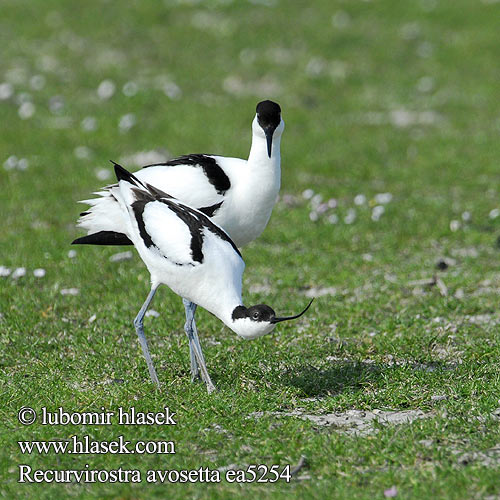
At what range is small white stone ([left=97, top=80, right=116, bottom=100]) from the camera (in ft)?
47.1

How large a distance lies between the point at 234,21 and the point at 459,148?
7035mm

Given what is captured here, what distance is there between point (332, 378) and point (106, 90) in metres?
9.46

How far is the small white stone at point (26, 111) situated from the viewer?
13.5 m

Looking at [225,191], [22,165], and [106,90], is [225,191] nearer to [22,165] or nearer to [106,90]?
[22,165]

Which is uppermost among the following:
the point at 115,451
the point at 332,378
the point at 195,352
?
the point at 195,352

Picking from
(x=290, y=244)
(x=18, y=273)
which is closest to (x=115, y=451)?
(x=18, y=273)

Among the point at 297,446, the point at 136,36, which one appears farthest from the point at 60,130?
the point at 297,446

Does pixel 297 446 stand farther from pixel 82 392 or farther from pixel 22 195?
pixel 22 195

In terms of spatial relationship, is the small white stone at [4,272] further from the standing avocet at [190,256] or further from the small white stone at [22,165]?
the small white stone at [22,165]

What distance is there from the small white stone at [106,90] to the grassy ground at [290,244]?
54mm

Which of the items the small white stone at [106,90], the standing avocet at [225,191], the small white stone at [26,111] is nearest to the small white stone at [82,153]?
the small white stone at [26,111]

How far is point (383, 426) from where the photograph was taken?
529 centimetres

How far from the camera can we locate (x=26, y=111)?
13586 millimetres

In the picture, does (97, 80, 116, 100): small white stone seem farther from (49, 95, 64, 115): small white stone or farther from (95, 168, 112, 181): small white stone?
(95, 168, 112, 181): small white stone
